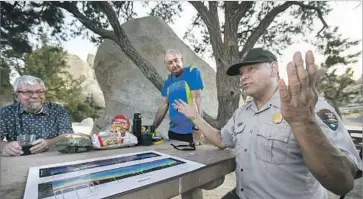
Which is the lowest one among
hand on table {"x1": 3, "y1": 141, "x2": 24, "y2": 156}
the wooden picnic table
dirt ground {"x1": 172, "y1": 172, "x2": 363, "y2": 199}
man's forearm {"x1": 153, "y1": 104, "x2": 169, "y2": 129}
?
dirt ground {"x1": 172, "y1": 172, "x2": 363, "y2": 199}

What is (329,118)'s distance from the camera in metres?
0.99

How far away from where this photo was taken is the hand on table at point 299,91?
70 cm

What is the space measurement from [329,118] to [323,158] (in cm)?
27

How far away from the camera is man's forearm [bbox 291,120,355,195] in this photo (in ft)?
2.48

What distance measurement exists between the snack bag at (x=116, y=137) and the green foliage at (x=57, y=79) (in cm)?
470

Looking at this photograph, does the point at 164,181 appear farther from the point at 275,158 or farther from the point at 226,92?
the point at 226,92

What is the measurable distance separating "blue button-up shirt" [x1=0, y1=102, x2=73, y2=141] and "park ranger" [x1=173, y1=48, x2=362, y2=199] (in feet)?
2.89

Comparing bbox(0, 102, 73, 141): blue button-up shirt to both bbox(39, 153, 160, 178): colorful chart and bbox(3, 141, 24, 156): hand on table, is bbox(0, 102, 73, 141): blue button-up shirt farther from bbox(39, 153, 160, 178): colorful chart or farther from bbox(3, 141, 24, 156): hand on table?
bbox(39, 153, 160, 178): colorful chart

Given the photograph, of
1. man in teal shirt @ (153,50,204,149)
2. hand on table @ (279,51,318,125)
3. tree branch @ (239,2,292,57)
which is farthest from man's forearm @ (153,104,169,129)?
tree branch @ (239,2,292,57)

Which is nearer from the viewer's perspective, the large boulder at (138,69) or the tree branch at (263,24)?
the tree branch at (263,24)

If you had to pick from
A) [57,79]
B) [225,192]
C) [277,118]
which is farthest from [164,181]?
[57,79]

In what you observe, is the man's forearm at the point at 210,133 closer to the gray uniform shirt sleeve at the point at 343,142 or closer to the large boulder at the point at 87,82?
the gray uniform shirt sleeve at the point at 343,142

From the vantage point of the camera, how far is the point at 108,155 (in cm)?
121

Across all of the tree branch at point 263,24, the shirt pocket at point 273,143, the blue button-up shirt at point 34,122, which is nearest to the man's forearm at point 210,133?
the shirt pocket at point 273,143
